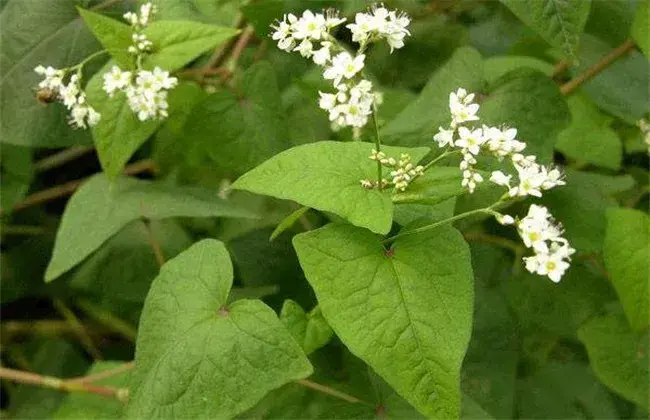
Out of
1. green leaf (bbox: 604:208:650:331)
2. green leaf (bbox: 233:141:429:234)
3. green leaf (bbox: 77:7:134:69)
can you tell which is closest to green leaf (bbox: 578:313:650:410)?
green leaf (bbox: 604:208:650:331)

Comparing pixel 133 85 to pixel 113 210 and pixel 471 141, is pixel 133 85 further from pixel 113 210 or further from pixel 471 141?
pixel 471 141

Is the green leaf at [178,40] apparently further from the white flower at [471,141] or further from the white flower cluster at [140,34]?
the white flower at [471,141]

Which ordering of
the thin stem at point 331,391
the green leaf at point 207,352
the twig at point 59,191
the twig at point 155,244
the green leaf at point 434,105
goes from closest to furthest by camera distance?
the green leaf at point 207,352 → the thin stem at point 331,391 → the green leaf at point 434,105 → the twig at point 155,244 → the twig at point 59,191

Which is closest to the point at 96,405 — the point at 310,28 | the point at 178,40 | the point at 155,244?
the point at 155,244

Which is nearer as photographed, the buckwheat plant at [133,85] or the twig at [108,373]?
the buckwheat plant at [133,85]

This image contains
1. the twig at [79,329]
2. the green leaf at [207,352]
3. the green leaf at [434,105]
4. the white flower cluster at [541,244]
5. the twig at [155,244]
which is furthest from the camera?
the twig at [79,329]

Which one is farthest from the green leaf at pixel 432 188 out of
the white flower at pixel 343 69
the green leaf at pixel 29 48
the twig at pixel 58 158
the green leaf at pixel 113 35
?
the twig at pixel 58 158

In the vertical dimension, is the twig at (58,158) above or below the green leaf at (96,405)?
above
